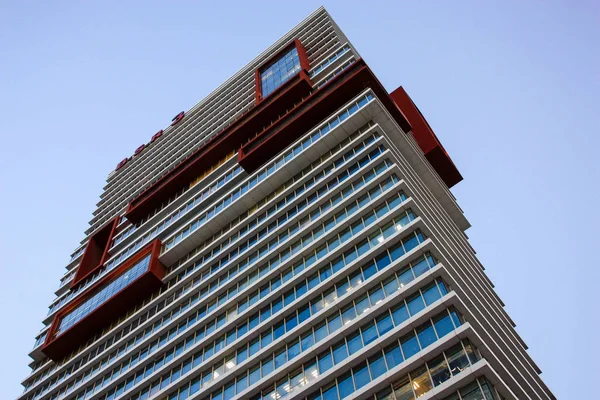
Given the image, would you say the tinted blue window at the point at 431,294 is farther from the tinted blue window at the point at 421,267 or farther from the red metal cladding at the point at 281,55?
the red metal cladding at the point at 281,55

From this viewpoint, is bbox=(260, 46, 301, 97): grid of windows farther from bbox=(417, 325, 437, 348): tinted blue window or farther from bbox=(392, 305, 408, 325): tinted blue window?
bbox=(417, 325, 437, 348): tinted blue window

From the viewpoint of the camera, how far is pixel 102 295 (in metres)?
65.9

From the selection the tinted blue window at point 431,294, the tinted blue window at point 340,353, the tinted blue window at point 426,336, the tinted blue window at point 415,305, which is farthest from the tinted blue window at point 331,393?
the tinted blue window at point 431,294

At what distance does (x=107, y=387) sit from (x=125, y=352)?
3537 mm

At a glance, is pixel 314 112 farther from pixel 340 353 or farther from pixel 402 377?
pixel 402 377

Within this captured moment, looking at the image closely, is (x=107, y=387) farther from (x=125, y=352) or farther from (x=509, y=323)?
(x=509, y=323)

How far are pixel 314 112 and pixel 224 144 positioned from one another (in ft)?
51.5

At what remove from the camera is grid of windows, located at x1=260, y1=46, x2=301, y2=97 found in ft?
260

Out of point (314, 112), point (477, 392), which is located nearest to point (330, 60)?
point (314, 112)

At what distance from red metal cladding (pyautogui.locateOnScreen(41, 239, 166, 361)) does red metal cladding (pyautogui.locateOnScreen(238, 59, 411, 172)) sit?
14705 mm

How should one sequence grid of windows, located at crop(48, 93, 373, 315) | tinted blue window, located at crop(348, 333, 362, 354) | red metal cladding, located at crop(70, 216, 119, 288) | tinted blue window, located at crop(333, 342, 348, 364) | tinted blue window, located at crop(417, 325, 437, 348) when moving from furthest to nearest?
red metal cladding, located at crop(70, 216, 119, 288)
grid of windows, located at crop(48, 93, 373, 315)
tinted blue window, located at crop(333, 342, 348, 364)
tinted blue window, located at crop(348, 333, 362, 354)
tinted blue window, located at crop(417, 325, 437, 348)

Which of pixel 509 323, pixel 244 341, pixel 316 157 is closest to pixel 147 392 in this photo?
pixel 244 341

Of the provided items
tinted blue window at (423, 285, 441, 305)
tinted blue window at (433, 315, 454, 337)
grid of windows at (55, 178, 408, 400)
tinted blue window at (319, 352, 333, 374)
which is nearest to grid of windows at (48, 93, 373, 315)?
grid of windows at (55, 178, 408, 400)

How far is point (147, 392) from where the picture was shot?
48.9 metres
